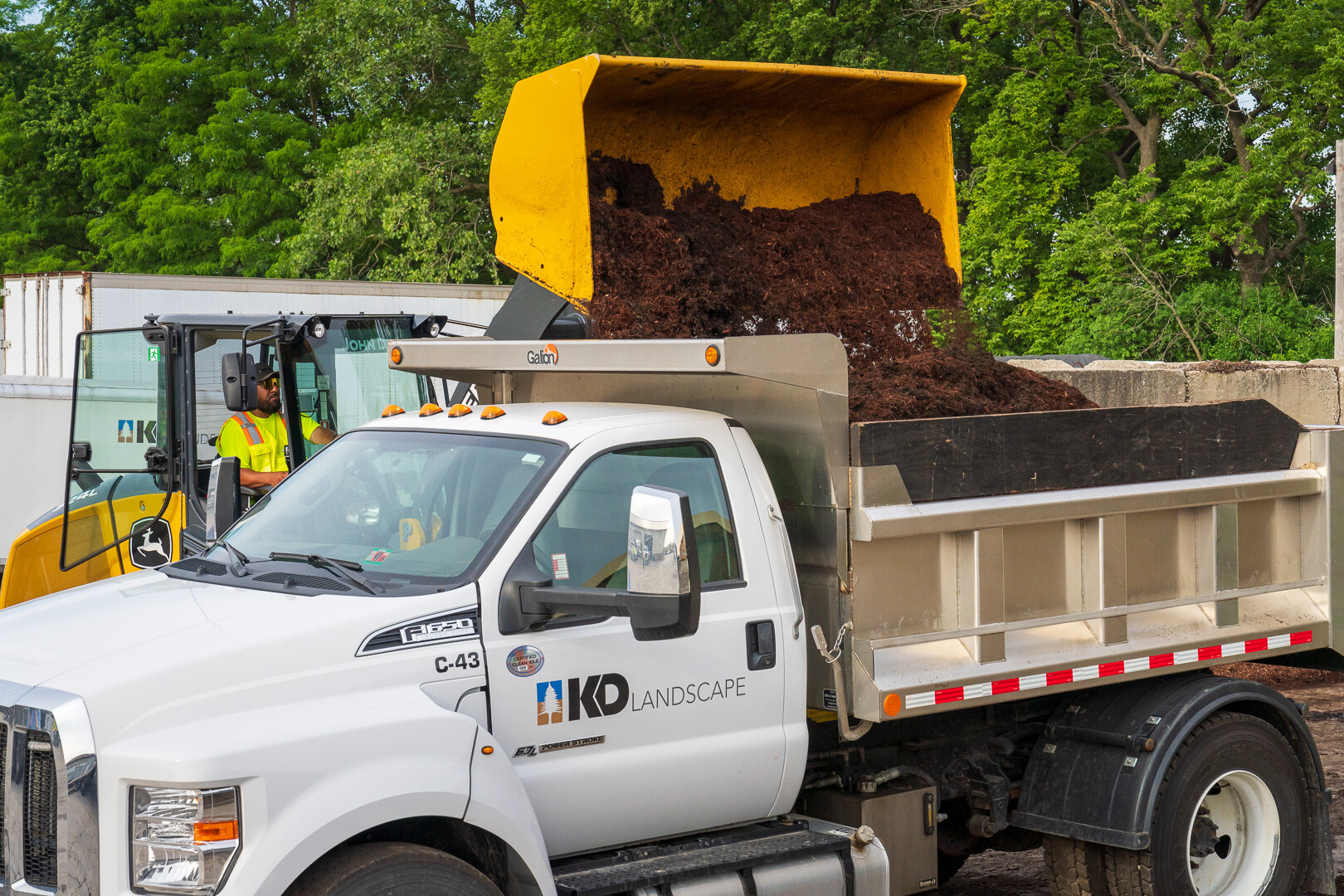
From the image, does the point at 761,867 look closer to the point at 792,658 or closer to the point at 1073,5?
the point at 792,658

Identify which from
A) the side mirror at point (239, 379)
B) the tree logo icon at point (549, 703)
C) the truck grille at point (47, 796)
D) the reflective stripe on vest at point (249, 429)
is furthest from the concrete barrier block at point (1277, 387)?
the truck grille at point (47, 796)

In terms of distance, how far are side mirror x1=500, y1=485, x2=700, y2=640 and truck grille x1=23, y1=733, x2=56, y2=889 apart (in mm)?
1206

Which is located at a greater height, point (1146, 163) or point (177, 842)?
point (1146, 163)

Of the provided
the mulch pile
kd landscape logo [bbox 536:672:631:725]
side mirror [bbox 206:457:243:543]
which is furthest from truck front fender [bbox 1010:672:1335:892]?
side mirror [bbox 206:457:243:543]

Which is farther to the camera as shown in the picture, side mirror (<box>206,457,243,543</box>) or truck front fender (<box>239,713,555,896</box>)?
side mirror (<box>206,457,243,543</box>)

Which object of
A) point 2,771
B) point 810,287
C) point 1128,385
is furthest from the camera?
point 1128,385

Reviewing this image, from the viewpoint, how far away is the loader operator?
7.74 meters

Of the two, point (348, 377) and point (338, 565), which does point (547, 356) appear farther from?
point (348, 377)

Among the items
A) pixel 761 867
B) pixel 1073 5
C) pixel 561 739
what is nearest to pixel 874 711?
pixel 761 867

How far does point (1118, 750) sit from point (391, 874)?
283 cm

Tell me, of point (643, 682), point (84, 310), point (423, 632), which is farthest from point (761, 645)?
point (84, 310)

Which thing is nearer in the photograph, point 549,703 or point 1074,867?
point 549,703

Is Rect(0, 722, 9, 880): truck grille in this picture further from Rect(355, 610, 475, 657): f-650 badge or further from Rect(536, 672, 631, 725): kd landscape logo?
Rect(536, 672, 631, 725): kd landscape logo

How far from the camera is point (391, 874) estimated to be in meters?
3.47
